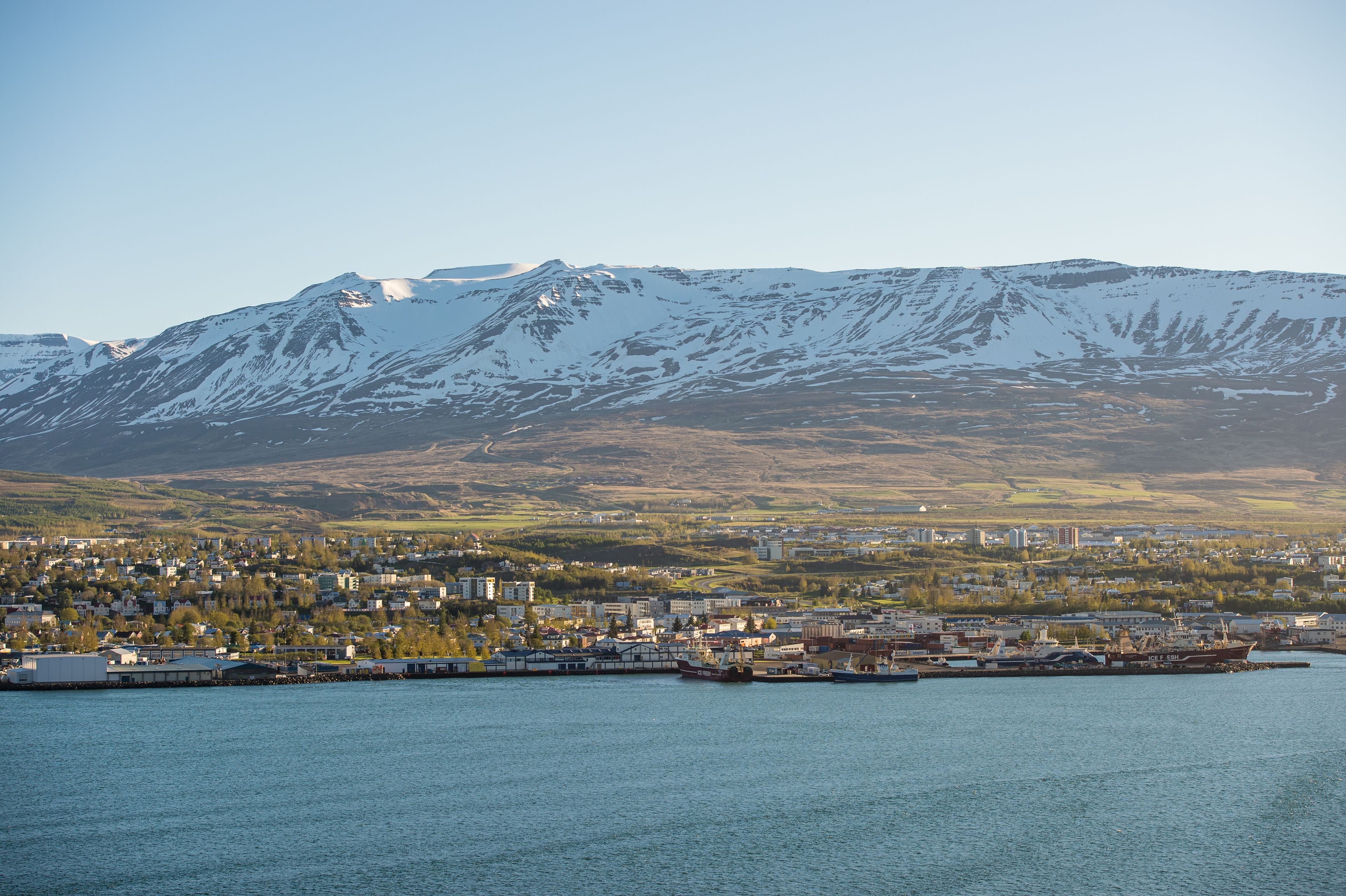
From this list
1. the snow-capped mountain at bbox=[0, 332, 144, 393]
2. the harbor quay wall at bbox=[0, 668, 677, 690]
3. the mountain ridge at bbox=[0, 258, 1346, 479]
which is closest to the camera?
the harbor quay wall at bbox=[0, 668, 677, 690]

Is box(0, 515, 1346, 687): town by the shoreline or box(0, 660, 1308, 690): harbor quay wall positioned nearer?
box(0, 660, 1308, 690): harbor quay wall

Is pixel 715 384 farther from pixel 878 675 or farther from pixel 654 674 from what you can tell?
pixel 878 675

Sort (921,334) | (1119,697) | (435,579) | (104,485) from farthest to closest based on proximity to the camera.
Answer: (921,334), (104,485), (435,579), (1119,697)

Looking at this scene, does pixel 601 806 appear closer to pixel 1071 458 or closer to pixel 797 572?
pixel 797 572

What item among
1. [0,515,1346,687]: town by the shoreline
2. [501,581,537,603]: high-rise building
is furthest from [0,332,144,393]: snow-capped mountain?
[501,581,537,603]: high-rise building

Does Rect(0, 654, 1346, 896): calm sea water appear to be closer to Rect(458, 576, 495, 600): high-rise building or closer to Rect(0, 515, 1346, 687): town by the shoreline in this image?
Rect(0, 515, 1346, 687): town by the shoreline

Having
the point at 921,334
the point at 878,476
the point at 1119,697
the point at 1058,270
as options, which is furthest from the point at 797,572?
the point at 1058,270
